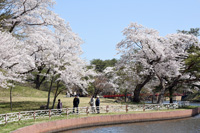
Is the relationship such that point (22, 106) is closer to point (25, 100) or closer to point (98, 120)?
point (25, 100)

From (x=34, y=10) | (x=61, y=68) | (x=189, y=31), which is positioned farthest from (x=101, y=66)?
(x=34, y=10)

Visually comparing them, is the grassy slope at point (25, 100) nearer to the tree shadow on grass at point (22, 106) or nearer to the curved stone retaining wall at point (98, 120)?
the tree shadow on grass at point (22, 106)

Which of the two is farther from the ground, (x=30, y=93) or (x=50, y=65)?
(x=50, y=65)

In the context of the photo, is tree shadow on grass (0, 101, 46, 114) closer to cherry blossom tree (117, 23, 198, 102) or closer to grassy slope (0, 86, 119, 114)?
grassy slope (0, 86, 119, 114)

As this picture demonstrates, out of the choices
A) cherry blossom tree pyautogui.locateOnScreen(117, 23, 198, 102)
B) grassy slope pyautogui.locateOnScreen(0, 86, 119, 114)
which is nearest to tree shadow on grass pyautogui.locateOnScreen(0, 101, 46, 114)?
grassy slope pyautogui.locateOnScreen(0, 86, 119, 114)

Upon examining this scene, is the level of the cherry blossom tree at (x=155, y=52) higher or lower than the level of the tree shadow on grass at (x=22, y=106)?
higher

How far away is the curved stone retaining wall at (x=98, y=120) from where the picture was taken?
2109 cm

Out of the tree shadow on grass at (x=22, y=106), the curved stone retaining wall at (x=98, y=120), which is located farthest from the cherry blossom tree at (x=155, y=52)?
the tree shadow on grass at (x=22, y=106)

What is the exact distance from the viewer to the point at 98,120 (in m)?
27.2

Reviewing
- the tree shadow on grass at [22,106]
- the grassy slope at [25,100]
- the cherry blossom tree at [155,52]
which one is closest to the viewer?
the tree shadow on grass at [22,106]

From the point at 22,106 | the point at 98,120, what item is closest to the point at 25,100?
the point at 22,106

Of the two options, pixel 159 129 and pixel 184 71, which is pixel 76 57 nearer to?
pixel 159 129

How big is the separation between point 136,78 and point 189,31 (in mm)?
12747

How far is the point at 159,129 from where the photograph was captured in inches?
973
